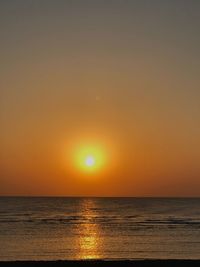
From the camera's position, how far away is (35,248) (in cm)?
4284

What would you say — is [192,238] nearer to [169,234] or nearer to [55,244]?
[169,234]

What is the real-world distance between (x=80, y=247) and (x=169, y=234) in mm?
15993

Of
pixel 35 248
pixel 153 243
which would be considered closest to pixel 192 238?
pixel 153 243

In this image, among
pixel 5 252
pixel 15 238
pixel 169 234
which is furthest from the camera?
pixel 169 234
